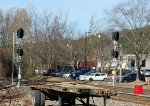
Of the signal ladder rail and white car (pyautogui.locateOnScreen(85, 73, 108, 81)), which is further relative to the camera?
white car (pyautogui.locateOnScreen(85, 73, 108, 81))

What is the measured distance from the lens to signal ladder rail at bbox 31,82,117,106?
15.0 m

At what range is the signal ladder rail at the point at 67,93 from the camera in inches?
590

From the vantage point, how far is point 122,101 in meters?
24.6

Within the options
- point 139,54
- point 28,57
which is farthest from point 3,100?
point 28,57

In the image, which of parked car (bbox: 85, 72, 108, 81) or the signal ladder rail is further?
parked car (bbox: 85, 72, 108, 81)

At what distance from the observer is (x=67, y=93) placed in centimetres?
1684

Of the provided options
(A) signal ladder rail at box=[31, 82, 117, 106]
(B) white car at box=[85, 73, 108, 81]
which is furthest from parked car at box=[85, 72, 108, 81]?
(A) signal ladder rail at box=[31, 82, 117, 106]

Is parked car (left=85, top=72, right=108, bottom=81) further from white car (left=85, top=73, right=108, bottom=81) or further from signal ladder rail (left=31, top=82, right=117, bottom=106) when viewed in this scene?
signal ladder rail (left=31, top=82, right=117, bottom=106)

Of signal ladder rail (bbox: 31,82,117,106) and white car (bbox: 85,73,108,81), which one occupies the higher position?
signal ladder rail (bbox: 31,82,117,106)

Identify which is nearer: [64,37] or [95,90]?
[95,90]

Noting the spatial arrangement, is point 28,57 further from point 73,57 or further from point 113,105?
point 113,105

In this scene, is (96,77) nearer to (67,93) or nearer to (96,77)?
(96,77)

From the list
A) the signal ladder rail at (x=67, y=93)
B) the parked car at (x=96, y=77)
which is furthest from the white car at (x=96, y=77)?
the signal ladder rail at (x=67, y=93)

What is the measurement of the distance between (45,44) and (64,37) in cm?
698
